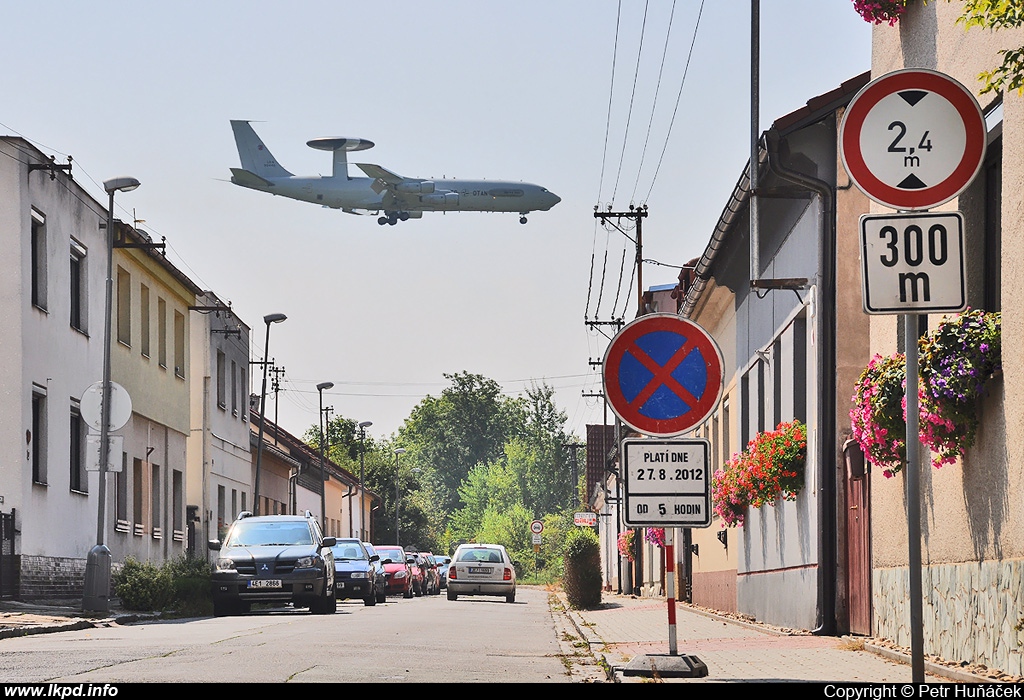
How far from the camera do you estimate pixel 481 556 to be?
41.6 meters

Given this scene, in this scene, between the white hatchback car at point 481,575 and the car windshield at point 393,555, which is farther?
the car windshield at point 393,555

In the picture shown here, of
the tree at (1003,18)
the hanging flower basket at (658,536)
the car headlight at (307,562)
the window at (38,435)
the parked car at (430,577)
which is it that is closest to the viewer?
the tree at (1003,18)

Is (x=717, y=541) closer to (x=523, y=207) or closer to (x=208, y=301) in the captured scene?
(x=208, y=301)

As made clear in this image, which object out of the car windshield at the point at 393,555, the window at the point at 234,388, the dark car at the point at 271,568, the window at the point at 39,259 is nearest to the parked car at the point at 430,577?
the car windshield at the point at 393,555

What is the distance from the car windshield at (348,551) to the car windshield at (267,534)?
1068 centimetres

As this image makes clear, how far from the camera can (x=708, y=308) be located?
28.5 metres

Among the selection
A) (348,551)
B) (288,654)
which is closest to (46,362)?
(348,551)

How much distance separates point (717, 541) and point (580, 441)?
11976 centimetres

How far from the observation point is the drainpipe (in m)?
16.1

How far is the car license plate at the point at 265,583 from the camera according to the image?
2462 cm

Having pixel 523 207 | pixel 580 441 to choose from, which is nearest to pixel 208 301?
pixel 523 207

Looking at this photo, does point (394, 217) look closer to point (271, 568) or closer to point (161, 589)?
point (161, 589)

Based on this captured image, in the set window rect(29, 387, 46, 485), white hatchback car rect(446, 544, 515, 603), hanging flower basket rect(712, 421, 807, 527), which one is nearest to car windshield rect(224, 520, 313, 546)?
window rect(29, 387, 46, 485)

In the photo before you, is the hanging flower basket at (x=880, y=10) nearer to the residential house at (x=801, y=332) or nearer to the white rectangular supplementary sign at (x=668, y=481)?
the residential house at (x=801, y=332)
